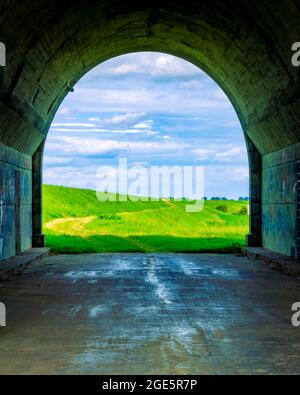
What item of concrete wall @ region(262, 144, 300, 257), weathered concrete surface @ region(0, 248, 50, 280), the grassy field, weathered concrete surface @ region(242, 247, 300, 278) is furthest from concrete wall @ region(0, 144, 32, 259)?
concrete wall @ region(262, 144, 300, 257)

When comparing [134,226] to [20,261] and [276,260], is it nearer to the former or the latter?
[20,261]

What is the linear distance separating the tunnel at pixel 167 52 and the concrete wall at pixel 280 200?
0.11 ft

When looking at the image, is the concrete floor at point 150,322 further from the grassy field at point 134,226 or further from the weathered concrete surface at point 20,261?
the grassy field at point 134,226

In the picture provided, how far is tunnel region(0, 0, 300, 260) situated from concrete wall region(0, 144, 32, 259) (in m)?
0.03

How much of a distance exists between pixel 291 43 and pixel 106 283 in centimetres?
686

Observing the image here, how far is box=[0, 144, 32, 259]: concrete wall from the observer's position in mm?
19531

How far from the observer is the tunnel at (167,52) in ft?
52.6

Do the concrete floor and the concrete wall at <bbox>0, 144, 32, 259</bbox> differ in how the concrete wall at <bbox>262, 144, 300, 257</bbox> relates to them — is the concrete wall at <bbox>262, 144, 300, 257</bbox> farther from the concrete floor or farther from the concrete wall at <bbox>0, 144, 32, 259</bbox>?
the concrete wall at <bbox>0, 144, 32, 259</bbox>

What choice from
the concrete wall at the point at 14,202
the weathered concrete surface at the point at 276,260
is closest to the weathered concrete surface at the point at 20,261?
the concrete wall at the point at 14,202

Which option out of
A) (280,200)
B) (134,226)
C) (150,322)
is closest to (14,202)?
(280,200)

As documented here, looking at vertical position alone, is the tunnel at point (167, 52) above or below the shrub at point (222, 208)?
above

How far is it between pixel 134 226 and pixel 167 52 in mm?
16404

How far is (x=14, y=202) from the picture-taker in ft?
71.2

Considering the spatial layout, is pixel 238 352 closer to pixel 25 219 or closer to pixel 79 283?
pixel 79 283
